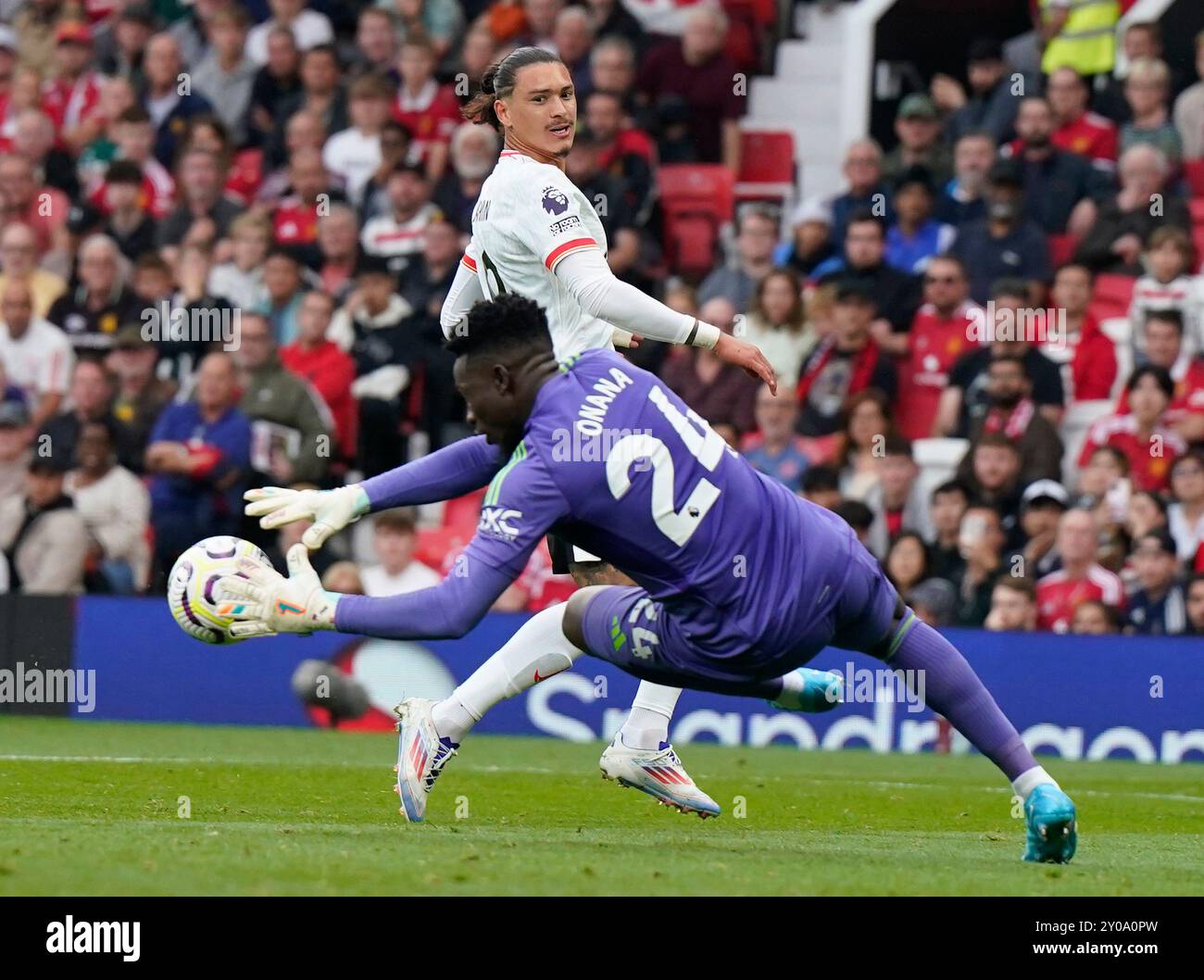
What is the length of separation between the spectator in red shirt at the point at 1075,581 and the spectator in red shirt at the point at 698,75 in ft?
16.5

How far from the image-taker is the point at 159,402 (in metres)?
15.5

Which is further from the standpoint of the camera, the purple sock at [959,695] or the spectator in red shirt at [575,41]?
the spectator in red shirt at [575,41]

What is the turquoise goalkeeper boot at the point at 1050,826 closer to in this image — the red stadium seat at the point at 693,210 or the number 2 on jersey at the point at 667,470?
the number 2 on jersey at the point at 667,470

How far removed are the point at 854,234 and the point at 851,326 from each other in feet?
2.63

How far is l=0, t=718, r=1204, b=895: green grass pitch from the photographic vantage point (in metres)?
5.98

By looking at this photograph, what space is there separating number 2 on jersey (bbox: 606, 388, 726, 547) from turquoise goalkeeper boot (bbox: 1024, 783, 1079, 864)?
1.40 meters

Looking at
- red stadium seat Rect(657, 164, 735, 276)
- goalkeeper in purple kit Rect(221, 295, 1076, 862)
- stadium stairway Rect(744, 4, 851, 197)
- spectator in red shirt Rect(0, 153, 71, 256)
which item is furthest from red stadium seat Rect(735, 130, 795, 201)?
goalkeeper in purple kit Rect(221, 295, 1076, 862)

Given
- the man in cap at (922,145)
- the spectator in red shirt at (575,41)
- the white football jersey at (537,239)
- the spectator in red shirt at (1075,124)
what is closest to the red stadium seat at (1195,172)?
the spectator in red shirt at (1075,124)

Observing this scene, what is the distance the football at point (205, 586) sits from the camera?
6.62 m

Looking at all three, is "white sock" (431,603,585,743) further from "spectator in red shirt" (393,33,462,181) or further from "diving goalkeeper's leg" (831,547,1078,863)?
"spectator in red shirt" (393,33,462,181)

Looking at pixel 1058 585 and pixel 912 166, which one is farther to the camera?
pixel 912 166
